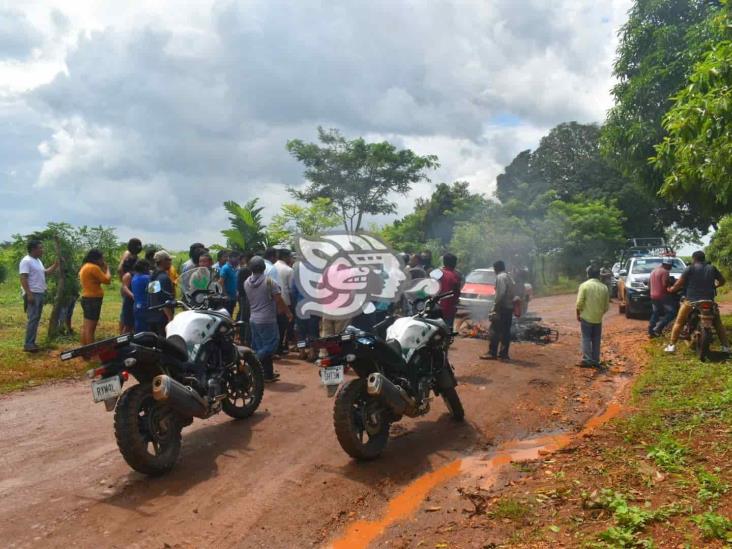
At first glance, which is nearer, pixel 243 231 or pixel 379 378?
pixel 379 378

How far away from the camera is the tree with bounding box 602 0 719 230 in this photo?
47.4 feet

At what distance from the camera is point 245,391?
22.6 feet

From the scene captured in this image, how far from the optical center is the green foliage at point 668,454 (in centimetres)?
487

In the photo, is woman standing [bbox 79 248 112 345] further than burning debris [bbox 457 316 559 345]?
No

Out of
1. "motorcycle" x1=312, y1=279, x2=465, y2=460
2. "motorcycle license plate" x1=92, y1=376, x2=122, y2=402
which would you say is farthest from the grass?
"motorcycle" x1=312, y1=279, x2=465, y2=460

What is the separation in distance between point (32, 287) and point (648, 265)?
52.8 ft

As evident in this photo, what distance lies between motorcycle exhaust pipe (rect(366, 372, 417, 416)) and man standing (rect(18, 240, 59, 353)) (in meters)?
7.39

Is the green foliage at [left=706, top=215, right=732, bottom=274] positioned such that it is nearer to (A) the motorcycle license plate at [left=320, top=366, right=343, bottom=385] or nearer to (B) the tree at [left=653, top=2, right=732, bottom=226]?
(B) the tree at [left=653, top=2, right=732, bottom=226]

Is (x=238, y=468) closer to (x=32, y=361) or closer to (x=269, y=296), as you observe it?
(x=269, y=296)

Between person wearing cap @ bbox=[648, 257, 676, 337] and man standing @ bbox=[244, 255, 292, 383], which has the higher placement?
person wearing cap @ bbox=[648, 257, 676, 337]

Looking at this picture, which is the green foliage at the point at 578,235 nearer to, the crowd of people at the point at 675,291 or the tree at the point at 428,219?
the tree at the point at 428,219

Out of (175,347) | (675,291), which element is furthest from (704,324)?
(175,347)

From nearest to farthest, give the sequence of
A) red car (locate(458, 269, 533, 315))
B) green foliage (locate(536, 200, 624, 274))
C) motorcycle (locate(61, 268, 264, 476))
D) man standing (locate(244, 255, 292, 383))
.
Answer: motorcycle (locate(61, 268, 264, 476)), man standing (locate(244, 255, 292, 383)), red car (locate(458, 269, 533, 315)), green foliage (locate(536, 200, 624, 274))
